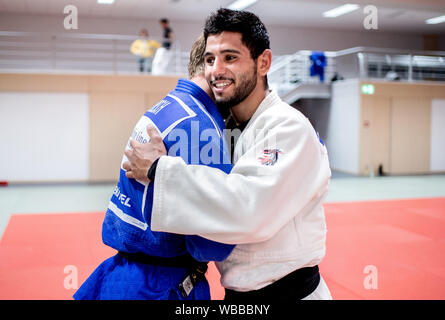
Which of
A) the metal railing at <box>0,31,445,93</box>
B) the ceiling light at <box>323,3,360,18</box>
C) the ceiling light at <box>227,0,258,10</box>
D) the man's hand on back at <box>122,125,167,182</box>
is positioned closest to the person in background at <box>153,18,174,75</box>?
the metal railing at <box>0,31,445,93</box>

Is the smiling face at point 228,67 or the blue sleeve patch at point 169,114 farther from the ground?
the smiling face at point 228,67

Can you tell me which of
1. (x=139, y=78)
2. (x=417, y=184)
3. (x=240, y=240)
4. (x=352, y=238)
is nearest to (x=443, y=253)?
(x=352, y=238)

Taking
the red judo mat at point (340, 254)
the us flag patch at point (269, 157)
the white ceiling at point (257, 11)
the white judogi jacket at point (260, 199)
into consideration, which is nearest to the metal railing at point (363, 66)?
the white ceiling at point (257, 11)

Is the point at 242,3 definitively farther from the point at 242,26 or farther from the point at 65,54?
the point at 242,26

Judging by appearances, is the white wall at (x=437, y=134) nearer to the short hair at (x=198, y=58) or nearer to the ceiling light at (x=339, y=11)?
the ceiling light at (x=339, y=11)

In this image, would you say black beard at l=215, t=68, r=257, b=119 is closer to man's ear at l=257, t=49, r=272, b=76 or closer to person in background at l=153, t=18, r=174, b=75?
man's ear at l=257, t=49, r=272, b=76

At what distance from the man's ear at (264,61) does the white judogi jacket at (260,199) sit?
13 centimetres

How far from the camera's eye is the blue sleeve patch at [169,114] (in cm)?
158

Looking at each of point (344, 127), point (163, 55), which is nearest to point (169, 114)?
point (163, 55)

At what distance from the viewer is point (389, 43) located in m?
21.5

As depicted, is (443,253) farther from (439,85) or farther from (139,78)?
(439,85)

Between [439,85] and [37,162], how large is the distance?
45.2ft

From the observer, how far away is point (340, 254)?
18.4ft

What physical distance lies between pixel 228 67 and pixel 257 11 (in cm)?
1593
